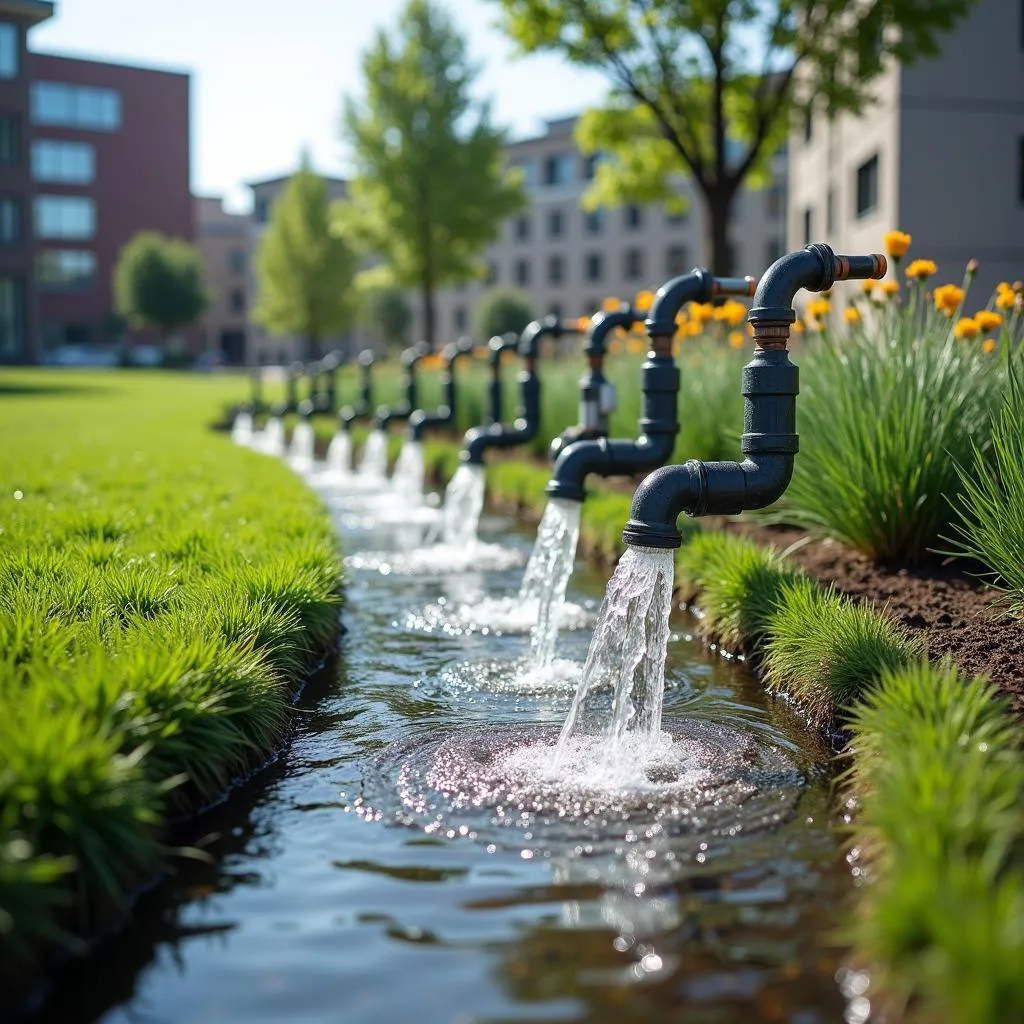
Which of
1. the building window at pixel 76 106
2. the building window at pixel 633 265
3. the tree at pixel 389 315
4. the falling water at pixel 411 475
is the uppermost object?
the building window at pixel 76 106

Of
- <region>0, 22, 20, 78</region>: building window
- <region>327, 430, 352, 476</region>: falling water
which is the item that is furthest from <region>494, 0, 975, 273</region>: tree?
<region>0, 22, 20, 78</region>: building window

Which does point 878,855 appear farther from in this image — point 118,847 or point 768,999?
point 118,847

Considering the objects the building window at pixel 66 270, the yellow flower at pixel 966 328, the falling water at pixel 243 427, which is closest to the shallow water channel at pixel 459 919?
the yellow flower at pixel 966 328

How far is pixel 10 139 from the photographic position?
46.2 metres

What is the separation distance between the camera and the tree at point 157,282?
184 feet

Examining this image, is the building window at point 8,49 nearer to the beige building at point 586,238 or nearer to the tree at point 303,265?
the tree at point 303,265

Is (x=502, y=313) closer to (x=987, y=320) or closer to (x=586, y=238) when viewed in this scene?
(x=586, y=238)

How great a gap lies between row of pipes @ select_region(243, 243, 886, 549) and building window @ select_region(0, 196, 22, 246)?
42341 millimetres

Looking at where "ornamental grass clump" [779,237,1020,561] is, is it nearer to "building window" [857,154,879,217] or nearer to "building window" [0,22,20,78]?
"building window" [857,154,879,217]

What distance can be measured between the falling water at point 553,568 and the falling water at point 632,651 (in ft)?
3.02

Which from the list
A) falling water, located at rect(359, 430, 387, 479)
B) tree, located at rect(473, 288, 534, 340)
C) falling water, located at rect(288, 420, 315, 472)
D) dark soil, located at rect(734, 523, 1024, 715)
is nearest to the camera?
dark soil, located at rect(734, 523, 1024, 715)

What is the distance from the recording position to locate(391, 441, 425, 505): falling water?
11.6m

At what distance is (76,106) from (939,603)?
65.2 metres

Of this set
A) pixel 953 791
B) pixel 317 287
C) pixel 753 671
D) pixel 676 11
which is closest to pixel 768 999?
pixel 953 791
